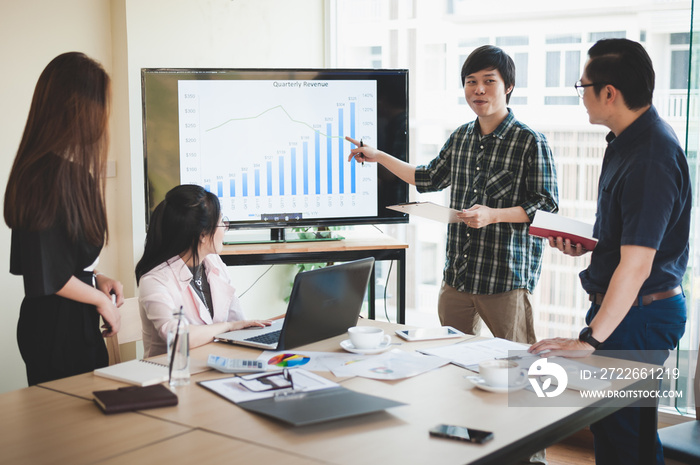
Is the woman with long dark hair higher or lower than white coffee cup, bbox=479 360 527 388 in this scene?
higher

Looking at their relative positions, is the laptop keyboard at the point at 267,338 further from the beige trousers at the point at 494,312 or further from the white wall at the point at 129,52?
the white wall at the point at 129,52

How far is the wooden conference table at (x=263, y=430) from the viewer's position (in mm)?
1415

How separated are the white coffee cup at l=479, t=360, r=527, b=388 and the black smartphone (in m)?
0.26

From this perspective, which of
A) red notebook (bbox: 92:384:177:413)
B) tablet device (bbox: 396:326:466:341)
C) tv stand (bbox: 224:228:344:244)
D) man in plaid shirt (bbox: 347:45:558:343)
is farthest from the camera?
tv stand (bbox: 224:228:344:244)

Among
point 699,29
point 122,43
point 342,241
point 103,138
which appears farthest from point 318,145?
point 699,29

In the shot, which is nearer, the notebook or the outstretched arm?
the notebook

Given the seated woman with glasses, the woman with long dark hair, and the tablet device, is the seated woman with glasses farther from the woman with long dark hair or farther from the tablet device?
the tablet device

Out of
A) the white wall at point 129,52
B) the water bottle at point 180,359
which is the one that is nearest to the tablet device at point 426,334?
the water bottle at point 180,359

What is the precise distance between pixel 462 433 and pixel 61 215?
125 cm

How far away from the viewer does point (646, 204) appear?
1994mm

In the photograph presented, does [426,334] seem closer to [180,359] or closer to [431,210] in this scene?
[431,210]

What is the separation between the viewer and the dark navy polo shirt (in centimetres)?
200

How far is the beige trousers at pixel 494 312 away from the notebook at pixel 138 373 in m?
1.46

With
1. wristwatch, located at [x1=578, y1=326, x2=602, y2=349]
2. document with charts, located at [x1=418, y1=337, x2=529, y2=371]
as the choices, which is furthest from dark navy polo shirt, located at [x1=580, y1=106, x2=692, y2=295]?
document with charts, located at [x1=418, y1=337, x2=529, y2=371]
